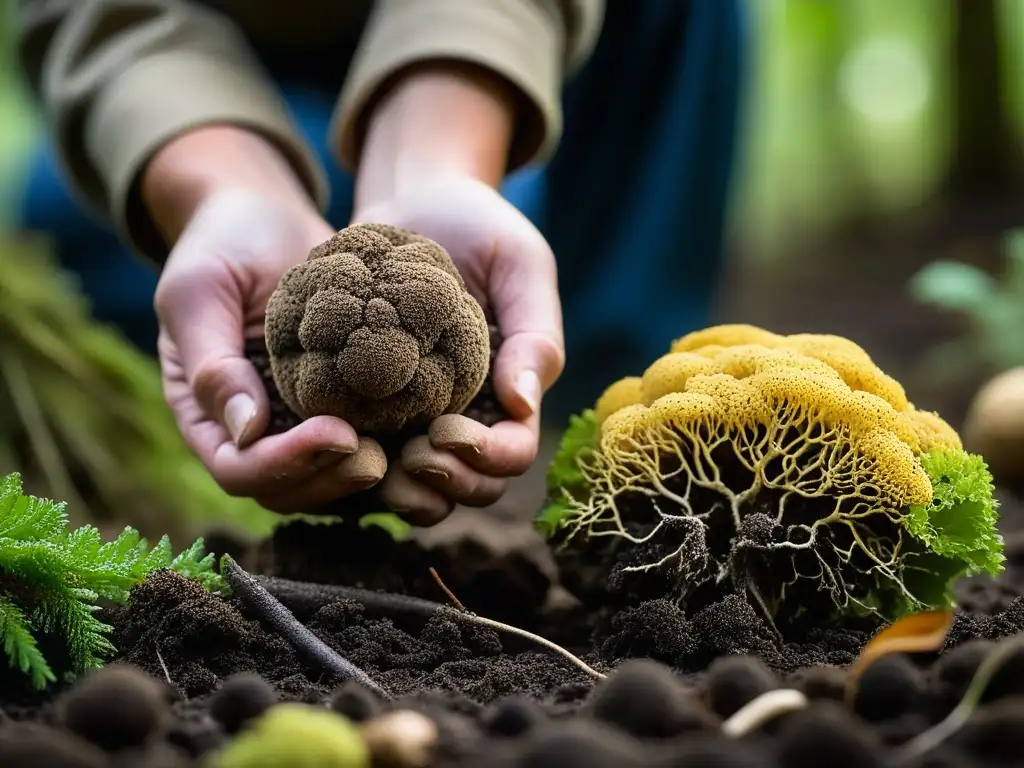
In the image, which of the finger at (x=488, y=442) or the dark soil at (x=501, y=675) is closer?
the dark soil at (x=501, y=675)

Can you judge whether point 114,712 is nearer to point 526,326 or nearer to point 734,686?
point 734,686

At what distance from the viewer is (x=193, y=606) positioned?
5.36 ft

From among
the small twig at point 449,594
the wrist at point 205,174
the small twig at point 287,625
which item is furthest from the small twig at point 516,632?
the wrist at point 205,174

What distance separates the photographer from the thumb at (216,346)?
1.90 meters

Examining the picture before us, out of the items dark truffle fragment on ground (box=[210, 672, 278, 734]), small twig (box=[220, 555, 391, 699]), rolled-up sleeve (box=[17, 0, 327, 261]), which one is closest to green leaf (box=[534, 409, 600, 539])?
small twig (box=[220, 555, 391, 699])

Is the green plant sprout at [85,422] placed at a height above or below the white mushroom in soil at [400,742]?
above

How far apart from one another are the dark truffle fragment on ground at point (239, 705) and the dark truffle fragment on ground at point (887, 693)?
71 cm

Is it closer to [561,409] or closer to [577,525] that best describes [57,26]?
[577,525]

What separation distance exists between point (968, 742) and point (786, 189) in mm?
9069

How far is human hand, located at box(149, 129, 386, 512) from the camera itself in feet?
5.83

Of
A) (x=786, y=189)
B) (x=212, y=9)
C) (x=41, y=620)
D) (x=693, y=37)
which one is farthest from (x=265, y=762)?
(x=786, y=189)

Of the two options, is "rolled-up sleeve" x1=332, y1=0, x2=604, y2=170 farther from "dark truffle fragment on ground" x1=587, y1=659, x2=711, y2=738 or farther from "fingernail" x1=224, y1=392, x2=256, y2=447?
"dark truffle fragment on ground" x1=587, y1=659, x2=711, y2=738

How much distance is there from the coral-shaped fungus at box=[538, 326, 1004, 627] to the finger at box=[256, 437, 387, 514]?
0.38 m

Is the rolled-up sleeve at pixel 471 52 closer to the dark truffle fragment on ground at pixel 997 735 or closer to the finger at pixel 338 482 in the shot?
the finger at pixel 338 482
